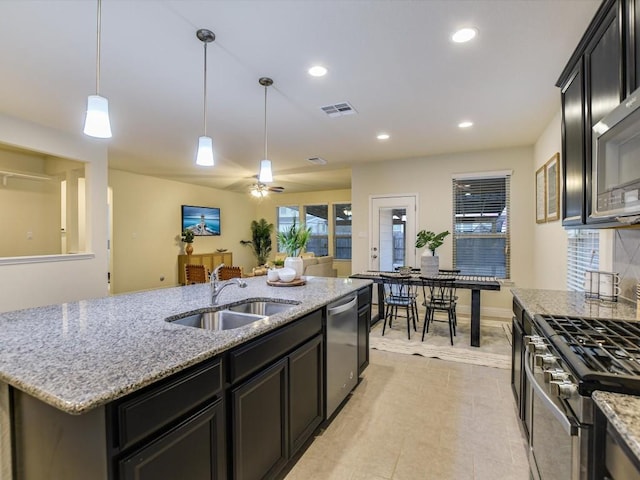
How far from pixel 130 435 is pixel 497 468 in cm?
194

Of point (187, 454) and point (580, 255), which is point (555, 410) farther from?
point (580, 255)

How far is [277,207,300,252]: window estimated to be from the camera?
9670mm

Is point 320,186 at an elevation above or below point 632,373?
above

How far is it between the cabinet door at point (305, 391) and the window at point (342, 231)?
6.97 meters

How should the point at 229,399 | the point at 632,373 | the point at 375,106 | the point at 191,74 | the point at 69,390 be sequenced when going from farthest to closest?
the point at 375,106 → the point at 191,74 → the point at 229,399 → the point at 632,373 → the point at 69,390

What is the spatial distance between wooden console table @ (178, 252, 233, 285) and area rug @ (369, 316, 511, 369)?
4.76 metres

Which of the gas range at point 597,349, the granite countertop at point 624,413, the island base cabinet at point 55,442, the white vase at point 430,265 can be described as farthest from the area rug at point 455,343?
the island base cabinet at point 55,442

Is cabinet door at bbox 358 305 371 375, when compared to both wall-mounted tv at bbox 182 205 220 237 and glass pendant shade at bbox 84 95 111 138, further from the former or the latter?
wall-mounted tv at bbox 182 205 220 237

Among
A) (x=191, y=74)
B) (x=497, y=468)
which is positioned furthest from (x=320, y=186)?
(x=497, y=468)

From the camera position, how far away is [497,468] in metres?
1.83

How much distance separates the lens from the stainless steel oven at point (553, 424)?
1.01 meters

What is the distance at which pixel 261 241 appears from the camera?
973 centimetres

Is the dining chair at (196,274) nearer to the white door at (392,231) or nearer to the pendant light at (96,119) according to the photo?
the white door at (392,231)

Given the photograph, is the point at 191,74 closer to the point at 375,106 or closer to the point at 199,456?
the point at 375,106
